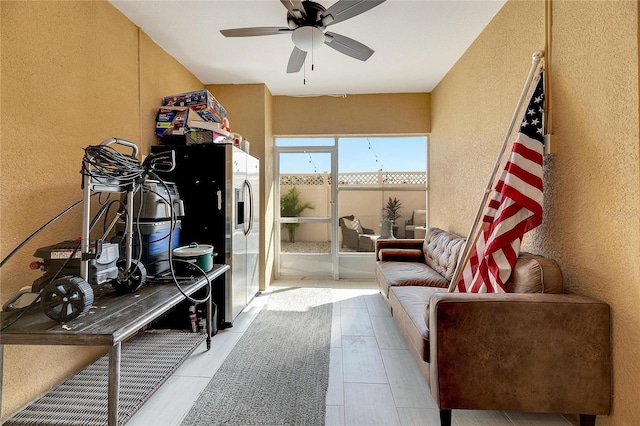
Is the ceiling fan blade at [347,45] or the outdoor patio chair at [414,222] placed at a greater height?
the ceiling fan blade at [347,45]

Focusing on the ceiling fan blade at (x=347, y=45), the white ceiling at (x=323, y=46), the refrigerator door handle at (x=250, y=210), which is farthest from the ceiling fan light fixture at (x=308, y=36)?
the refrigerator door handle at (x=250, y=210)

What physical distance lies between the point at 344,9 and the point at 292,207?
305cm

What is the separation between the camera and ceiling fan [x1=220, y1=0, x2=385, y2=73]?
6.22ft

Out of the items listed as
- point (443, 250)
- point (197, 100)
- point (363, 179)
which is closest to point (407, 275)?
point (443, 250)

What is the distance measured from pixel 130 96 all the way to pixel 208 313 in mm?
1980

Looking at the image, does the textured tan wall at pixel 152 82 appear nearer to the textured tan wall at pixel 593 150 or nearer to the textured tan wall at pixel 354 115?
the textured tan wall at pixel 354 115

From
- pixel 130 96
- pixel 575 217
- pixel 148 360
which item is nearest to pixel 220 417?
pixel 148 360

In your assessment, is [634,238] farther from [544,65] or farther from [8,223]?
[8,223]

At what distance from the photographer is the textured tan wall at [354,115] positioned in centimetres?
434

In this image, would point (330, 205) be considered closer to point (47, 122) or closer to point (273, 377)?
point (273, 377)

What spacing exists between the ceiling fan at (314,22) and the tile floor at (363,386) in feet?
7.92

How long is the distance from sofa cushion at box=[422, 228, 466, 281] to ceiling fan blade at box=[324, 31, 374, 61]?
6.09 feet

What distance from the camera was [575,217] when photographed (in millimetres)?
1667

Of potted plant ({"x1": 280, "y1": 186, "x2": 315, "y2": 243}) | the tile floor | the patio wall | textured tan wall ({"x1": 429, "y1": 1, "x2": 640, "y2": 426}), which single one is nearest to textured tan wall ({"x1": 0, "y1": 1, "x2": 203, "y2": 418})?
the tile floor
